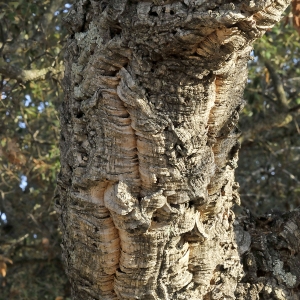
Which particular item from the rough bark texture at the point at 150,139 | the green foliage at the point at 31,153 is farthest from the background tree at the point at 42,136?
the rough bark texture at the point at 150,139

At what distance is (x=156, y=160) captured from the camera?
63.8 inches

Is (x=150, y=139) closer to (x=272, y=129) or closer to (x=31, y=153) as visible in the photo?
(x=31, y=153)

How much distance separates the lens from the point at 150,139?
5.22 ft

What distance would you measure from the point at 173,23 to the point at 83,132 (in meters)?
0.48

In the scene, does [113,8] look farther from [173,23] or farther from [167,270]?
[167,270]

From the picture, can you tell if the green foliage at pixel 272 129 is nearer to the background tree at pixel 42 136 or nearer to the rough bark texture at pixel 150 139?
the background tree at pixel 42 136

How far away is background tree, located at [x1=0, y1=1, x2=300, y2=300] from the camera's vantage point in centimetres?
367

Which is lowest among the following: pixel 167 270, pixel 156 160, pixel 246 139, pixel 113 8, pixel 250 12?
pixel 167 270

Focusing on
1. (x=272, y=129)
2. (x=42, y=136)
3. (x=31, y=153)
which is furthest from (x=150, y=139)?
(x=42, y=136)

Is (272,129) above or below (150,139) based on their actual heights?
above

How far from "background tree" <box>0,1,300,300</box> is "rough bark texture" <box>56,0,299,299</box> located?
5.80 ft

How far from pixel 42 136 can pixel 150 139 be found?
3.94 m

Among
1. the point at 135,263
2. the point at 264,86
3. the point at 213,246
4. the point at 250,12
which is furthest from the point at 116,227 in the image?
the point at 264,86

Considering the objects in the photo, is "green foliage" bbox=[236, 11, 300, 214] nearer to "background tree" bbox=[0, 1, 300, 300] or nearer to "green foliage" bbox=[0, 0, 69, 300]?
"background tree" bbox=[0, 1, 300, 300]
